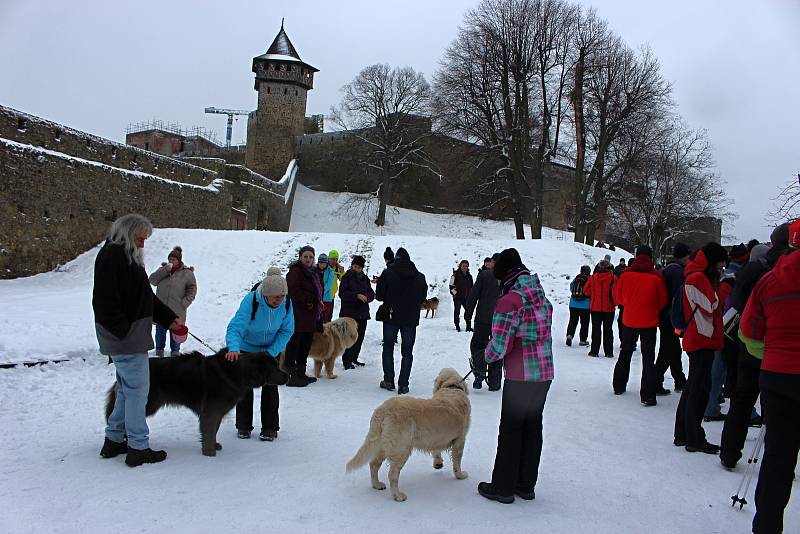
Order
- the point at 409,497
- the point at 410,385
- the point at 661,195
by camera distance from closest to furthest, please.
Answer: the point at 409,497 → the point at 410,385 → the point at 661,195

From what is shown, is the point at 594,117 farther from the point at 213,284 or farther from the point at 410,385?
the point at 410,385

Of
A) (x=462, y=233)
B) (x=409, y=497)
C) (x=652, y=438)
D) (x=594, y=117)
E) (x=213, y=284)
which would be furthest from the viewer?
(x=462, y=233)

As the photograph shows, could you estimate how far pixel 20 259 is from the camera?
51.2 ft

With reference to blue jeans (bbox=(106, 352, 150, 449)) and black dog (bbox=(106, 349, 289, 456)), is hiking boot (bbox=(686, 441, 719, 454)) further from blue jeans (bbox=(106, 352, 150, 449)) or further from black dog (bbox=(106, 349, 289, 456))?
blue jeans (bbox=(106, 352, 150, 449))

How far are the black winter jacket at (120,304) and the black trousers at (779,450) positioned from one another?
4467mm

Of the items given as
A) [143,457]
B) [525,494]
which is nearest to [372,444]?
[525,494]

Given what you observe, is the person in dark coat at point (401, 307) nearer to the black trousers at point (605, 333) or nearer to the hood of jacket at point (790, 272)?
the black trousers at point (605, 333)

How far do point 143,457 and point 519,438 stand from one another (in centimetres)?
301

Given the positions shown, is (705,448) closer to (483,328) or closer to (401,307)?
(483,328)

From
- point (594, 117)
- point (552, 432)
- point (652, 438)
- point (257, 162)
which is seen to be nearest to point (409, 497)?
point (552, 432)

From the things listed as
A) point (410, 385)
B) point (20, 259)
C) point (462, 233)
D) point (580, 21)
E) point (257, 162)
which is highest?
point (580, 21)

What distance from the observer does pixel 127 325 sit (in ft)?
14.1

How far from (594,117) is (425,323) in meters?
15.7

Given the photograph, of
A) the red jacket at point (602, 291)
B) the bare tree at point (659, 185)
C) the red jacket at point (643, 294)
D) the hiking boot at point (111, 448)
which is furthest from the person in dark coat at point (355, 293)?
the bare tree at point (659, 185)
